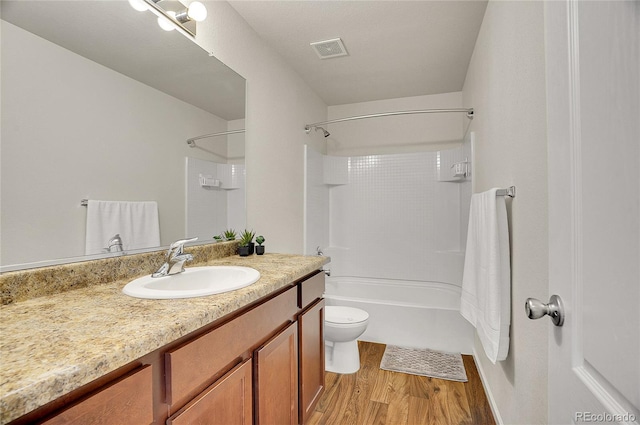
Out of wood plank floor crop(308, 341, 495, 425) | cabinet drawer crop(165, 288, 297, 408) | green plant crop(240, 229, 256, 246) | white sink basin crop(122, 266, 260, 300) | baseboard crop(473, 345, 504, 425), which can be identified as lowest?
wood plank floor crop(308, 341, 495, 425)

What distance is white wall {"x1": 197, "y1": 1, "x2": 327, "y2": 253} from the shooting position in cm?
183

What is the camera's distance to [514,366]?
1379mm

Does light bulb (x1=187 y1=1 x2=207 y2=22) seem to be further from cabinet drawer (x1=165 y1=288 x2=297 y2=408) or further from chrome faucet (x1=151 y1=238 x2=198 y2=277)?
cabinet drawer (x1=165 y1=288 x2=297 y2=408)

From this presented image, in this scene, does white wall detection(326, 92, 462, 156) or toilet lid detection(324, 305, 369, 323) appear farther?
white wall detection(326, 92, 462, 156)

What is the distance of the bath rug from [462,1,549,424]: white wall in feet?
1.24

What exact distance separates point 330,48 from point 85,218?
2021 millimetres

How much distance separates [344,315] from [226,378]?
5.39 ft

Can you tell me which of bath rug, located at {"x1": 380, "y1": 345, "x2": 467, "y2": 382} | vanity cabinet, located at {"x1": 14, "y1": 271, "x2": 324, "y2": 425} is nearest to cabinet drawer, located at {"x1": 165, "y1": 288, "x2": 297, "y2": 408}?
vanity cabinet, located at {"x1": 14, "y1": 271, "x2": 324, "y2": 425}

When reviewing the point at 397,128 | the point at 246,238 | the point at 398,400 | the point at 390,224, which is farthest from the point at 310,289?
the point at 397,128

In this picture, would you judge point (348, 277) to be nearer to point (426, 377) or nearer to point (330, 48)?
point (426, 377)

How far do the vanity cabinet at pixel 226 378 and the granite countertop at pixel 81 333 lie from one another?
6 centimetres

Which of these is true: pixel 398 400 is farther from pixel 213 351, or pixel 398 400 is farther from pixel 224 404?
pixel 213 351

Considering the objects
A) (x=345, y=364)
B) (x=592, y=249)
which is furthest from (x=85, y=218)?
(x=345, y=364)

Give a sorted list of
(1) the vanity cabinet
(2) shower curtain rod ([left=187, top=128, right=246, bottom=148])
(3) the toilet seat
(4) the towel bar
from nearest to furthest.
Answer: (1) the vanity cabinet
(4) the towel bar
(2) shower curtain rod ([left=187, top=128, right=246, bottom=148])
(3) the toilet seat
